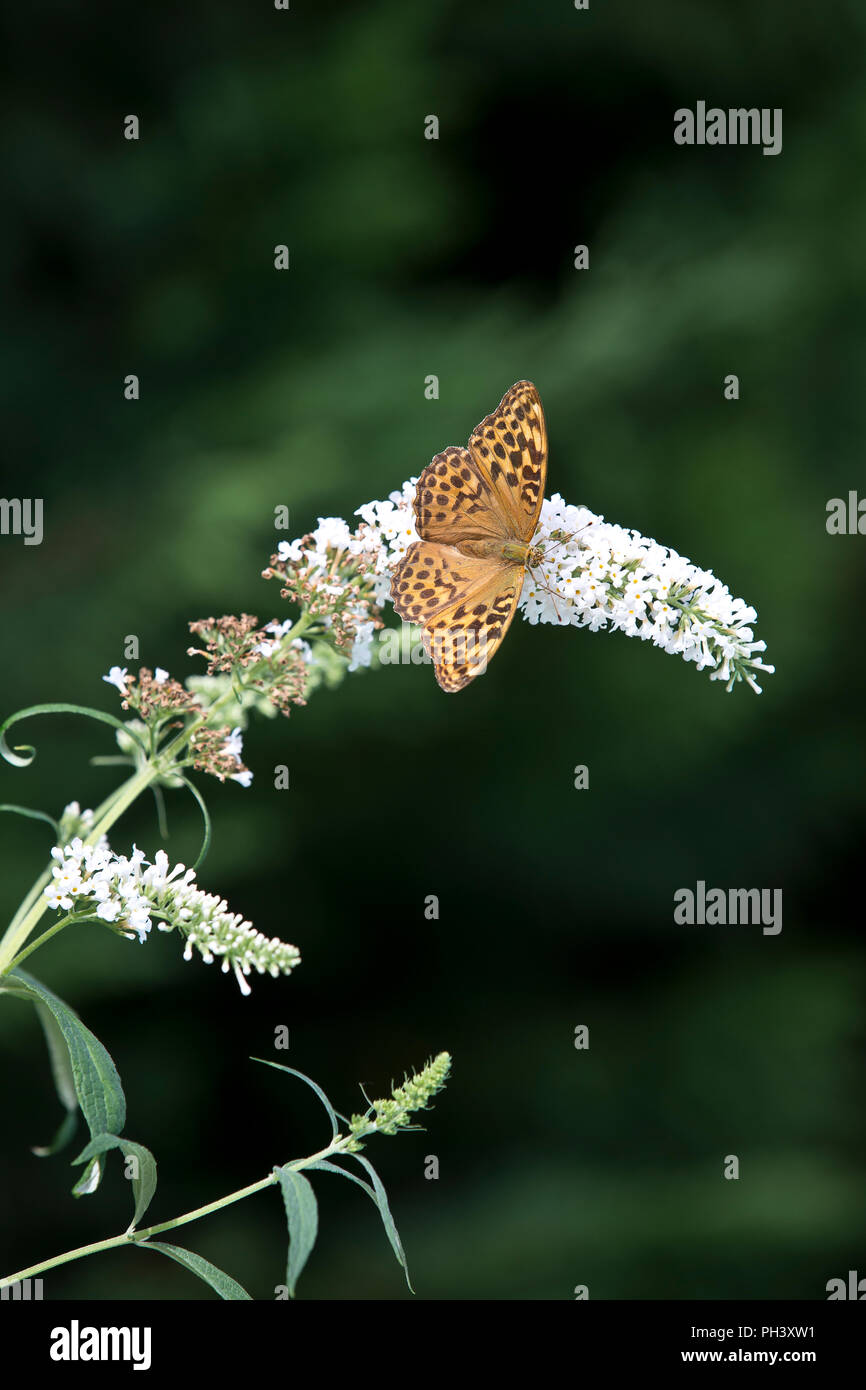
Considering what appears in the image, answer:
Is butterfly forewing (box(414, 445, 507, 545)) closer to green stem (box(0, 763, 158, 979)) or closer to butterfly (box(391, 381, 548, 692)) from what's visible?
butterfly (box(391, 381, 548, 692))

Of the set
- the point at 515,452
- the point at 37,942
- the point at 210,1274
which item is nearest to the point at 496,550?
the point at 515,452

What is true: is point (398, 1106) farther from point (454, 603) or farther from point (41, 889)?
point (454, 603)

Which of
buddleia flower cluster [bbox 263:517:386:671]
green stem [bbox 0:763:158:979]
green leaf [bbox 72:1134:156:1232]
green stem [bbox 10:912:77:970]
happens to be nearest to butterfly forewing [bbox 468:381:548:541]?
buddleia flower cluster [bbox 263:517:386:671]

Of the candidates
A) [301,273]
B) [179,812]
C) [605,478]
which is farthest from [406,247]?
[179,812]

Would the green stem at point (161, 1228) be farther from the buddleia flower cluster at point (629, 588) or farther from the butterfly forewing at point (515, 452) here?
the butterfly forewing at point (515, 452)

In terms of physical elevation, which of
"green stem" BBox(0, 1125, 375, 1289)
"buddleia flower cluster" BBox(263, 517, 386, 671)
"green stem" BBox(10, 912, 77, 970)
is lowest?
"green stem" BBox(0, 1125, 375, 1289)
